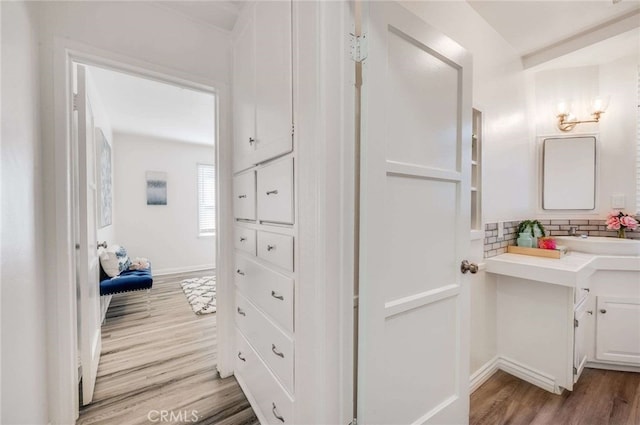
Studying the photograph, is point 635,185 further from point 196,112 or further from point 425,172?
point 196,112

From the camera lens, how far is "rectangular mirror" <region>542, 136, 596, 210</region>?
2.28 metres

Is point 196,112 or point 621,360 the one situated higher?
point 196,112

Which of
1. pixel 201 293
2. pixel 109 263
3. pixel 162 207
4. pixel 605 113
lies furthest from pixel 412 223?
pixel 162 207

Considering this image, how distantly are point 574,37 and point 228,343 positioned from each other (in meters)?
3.41

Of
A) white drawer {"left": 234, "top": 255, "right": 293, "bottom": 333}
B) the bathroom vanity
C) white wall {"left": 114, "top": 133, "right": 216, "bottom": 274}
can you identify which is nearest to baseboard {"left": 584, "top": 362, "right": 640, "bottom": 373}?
the bathroom vanity

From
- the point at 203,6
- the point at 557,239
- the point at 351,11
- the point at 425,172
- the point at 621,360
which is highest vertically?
the point at 203,6

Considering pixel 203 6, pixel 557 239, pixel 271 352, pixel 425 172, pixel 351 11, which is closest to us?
pixel 351 11

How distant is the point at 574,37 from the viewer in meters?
2.00

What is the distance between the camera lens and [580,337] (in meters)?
1.83

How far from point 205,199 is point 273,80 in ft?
14.9

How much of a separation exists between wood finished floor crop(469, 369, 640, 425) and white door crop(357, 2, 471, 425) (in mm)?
399

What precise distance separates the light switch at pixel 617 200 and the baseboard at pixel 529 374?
5.06 ft

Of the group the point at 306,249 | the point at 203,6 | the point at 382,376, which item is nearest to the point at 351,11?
the point at 306,249

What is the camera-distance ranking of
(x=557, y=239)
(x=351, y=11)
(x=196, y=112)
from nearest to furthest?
(x=351, y=11) → (x=557, y=239) → (x=196, y=112)
